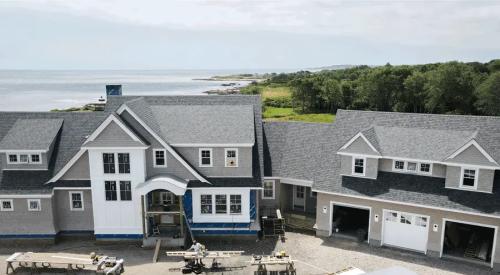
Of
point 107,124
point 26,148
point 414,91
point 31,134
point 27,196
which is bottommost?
point 27,196

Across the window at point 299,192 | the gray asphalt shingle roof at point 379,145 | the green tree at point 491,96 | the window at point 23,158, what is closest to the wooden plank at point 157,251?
the gray asphalt shingle roof at point 379,145

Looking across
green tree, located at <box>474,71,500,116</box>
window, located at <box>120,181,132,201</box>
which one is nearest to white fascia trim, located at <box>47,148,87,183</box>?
window, located at <box>120,181,132,201</box>

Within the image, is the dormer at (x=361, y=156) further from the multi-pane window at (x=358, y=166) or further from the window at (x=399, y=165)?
the window at (x=399, y=165)

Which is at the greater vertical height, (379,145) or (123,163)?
(379,145)

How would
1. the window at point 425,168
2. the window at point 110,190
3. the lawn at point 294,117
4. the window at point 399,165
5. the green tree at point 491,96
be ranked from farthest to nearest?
1. the lawn at point 294,117
2. the green tree at point 491,96
3. the window at point 399,165
4. the window at point 110,190
5. the window at point 425,168

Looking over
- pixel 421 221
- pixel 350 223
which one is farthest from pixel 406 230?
pixel 350 223

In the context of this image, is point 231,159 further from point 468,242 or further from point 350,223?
point 468,242

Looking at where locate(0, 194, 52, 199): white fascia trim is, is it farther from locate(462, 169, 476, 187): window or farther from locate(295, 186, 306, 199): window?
locate(462, 169, 476, 187): window
